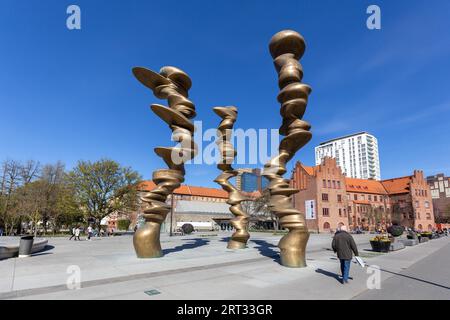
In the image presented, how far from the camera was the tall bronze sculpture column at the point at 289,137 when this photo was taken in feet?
36.3

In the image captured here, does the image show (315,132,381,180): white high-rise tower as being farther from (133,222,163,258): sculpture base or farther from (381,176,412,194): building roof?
(133,222,163,258): sculpture base

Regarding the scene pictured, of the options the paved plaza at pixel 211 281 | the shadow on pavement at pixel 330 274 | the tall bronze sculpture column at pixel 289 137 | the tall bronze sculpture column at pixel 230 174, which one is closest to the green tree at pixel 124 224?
the tall bronze sculpture column at pixel 230 174

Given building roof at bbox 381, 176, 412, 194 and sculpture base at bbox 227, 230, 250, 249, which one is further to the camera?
building roof at bbox 381, 176, 412, 194

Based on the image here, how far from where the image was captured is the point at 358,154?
168 meters

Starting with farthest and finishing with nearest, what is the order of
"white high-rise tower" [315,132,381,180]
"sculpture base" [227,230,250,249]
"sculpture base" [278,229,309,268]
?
"white high-rise tower" [315,132,381,180] → "sculpture base" [227,230,250,249] → "sculpture base" [278,229,309,268]

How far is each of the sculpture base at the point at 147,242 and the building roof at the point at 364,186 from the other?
68.9 meters

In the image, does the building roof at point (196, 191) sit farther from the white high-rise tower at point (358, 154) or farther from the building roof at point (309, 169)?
the white high-rise tower at point (358, 154)

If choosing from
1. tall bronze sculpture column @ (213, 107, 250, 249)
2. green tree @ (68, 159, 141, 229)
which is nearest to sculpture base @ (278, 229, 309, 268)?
tall bronze sculpture column @ (213, 107, 250, 249)

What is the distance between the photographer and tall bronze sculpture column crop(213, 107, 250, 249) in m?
17.6

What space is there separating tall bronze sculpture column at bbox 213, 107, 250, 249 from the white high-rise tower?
155 meters

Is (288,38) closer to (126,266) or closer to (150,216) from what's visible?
(150,216)

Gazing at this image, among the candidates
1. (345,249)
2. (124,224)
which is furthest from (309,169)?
(345,249)

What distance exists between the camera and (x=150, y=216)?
13383 millimetres

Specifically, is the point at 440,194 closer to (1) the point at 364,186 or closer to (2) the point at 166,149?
(1) the point at 364,186
